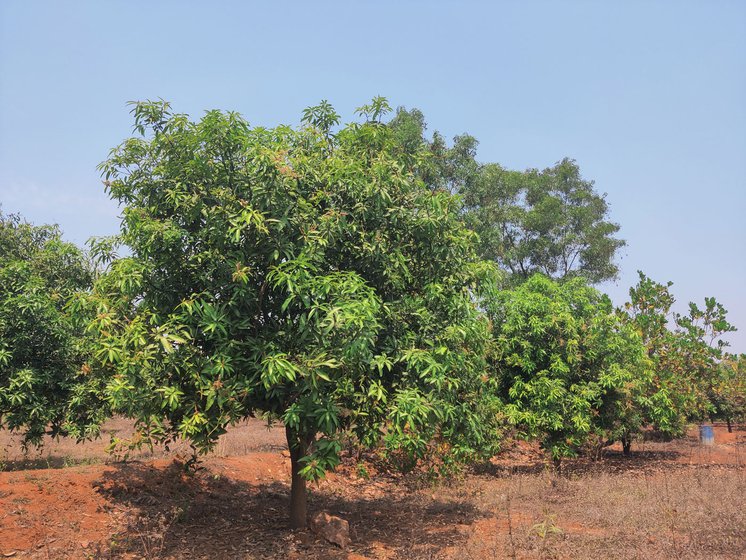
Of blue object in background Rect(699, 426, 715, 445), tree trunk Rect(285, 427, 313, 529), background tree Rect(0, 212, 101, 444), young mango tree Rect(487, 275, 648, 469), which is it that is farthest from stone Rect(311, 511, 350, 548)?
blue object in background Rect(699, 426, 715, 445)

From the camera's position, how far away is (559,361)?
18172mm

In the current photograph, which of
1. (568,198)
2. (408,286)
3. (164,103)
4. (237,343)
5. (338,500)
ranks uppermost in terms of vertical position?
(568,198)

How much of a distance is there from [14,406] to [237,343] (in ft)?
28.6

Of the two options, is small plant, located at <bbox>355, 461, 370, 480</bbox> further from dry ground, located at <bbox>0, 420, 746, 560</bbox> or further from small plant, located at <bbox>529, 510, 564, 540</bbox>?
small plant, located at <bbox>529, 510, 564, 540</bbox>

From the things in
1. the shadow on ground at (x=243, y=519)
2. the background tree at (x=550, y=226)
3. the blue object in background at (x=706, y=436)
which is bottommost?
the blue object in background at (x=706, y=436)

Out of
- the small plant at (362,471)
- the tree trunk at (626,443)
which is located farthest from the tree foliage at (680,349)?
the small plant at (362,471)

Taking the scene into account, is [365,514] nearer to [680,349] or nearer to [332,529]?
[332,529]

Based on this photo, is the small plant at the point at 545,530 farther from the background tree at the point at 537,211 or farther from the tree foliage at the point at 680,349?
the background tree at the point at 537,211

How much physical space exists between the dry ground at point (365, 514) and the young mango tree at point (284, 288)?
86.0 inches

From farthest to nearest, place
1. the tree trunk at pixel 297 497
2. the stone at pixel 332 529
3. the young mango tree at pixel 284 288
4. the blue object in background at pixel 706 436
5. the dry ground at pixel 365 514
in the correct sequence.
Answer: the blue object in background at pixel 706 436, the tree trunk at pixel 297 497, the stone at pixel 332 529, the dry ground at pixel 365 514, the young mango tree at pixel 284 288

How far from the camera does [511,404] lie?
18734 mm

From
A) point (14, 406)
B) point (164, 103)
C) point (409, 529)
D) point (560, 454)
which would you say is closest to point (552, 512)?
point (409, 529)

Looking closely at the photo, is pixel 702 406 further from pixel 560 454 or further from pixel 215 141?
pixel 215 141

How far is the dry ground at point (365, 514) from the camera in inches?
413
